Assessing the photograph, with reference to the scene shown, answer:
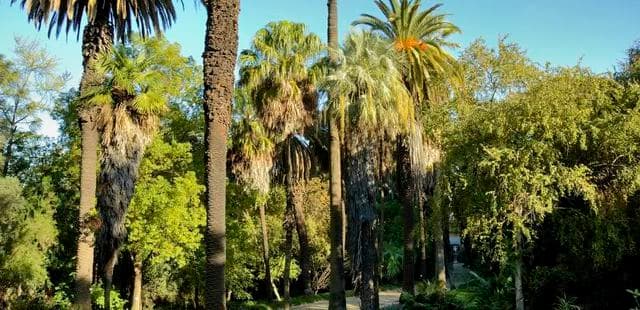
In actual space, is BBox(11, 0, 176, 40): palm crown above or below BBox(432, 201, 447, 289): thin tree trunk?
above

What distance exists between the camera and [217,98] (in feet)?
32.0

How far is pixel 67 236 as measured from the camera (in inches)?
998

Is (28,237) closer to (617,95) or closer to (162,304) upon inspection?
(162,304)

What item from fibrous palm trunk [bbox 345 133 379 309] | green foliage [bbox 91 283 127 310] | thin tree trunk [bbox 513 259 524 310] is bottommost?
green foliage [bbox 91 283 127 310]

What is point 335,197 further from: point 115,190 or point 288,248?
point 288,248

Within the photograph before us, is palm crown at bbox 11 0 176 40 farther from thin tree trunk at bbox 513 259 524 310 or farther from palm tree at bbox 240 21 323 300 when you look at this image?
thin tree trunk at bbox 513 259 524 310

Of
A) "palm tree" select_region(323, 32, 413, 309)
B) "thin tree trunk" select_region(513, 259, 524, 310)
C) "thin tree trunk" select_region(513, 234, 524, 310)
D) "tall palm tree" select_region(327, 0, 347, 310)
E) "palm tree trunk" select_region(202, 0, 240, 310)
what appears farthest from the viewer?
"palm tree" select_region(323, 32, 413, 309)

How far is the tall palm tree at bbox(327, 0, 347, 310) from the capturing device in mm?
14508

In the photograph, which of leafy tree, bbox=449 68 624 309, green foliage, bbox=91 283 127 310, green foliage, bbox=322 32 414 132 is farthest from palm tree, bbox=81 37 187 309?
leafy tree, bbox=449 68 624 309

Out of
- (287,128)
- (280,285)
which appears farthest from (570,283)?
→ (280,285)

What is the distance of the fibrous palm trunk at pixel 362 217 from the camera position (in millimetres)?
14984

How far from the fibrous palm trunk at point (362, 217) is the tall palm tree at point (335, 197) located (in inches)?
16.8

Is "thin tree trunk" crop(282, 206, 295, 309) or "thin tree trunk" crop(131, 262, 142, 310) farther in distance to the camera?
"thin tree trunk" crop(282, 206, 295, 309)

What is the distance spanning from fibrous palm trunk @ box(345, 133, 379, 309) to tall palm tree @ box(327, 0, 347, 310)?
427mm
